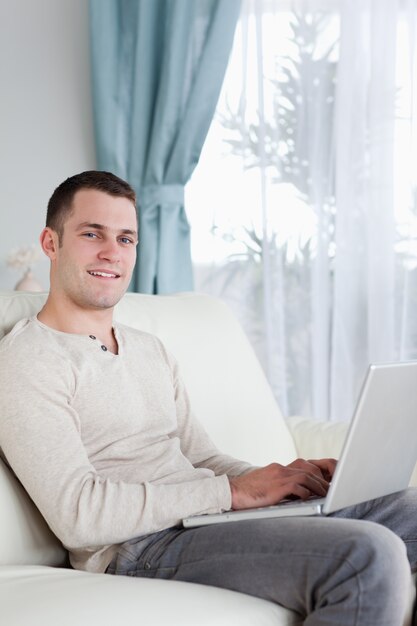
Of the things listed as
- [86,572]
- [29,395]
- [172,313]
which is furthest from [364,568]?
[172,313]

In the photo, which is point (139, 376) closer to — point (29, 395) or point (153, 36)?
point (29, 395)

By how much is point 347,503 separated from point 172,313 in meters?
0.89

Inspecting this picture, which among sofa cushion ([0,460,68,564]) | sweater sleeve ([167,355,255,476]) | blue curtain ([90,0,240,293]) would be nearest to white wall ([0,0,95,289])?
blue curtain ([90,0,240,293])

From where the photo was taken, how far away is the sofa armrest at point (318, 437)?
8.37ft

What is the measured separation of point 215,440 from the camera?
239 cm

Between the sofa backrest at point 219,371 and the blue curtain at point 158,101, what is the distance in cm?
101

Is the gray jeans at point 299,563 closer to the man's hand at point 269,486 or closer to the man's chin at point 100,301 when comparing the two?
the man's hand at point 269,486

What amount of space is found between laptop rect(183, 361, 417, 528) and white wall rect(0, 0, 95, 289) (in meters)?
2.29

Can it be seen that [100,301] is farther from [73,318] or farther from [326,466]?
Answer: [326,466]

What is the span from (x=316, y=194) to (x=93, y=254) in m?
1.63

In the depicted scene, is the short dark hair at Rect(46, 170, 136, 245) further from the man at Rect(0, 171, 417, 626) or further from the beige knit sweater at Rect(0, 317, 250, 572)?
the beige knit sweater at Rect(0, 317, 250, 572)

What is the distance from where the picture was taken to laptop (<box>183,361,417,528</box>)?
160 cm

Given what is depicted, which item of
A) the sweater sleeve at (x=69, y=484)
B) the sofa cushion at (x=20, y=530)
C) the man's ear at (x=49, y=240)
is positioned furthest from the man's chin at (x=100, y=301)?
the sofa cushion at (x=20, y=530)

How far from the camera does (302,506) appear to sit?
67.7 inches
